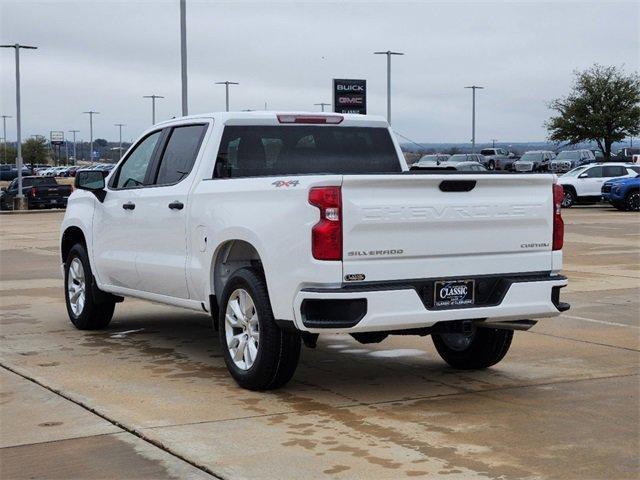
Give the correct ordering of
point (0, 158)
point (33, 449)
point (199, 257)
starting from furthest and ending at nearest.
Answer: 1. point (0, 158)
2. point (199, 257)
3. point (33, 449)

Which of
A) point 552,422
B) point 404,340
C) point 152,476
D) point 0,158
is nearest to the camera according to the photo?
point 152,476

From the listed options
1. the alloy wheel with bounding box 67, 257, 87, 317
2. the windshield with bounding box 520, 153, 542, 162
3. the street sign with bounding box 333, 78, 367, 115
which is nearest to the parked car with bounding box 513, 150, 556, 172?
the windshield with bounding box 520, 153, 542, 162

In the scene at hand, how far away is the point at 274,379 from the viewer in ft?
24.4

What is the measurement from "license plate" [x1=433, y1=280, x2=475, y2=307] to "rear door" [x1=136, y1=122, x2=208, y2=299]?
2241 millimetres

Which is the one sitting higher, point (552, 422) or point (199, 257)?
point (199, 257)

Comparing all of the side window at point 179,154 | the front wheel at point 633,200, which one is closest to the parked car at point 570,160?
the front wheel at point 633,200

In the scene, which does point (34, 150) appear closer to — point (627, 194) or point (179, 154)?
point (627, 194)

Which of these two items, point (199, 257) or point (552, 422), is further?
point (199, 257)

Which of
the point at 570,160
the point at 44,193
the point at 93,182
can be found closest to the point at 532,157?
the point at 570,160

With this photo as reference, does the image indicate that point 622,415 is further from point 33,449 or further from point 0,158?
point 0,158

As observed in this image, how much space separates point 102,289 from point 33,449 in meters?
4.15

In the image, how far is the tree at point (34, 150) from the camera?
149 meters

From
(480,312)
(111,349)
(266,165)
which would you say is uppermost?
(266,165)

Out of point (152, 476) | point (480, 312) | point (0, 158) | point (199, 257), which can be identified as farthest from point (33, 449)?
point (0, 158)
